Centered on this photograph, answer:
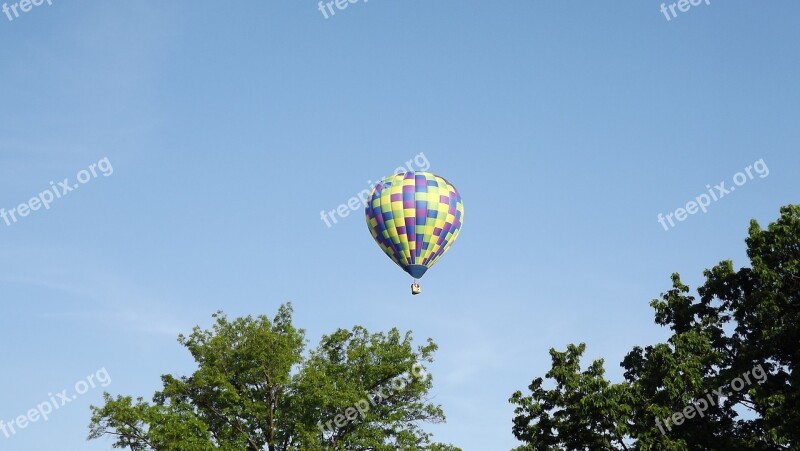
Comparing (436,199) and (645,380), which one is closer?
(645,380)

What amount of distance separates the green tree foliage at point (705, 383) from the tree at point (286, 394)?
1254cm

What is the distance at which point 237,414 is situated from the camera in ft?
150

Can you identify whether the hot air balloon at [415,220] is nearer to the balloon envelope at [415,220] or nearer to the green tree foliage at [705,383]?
the balloon envelope at [415,220]

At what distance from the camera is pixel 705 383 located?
3175cm

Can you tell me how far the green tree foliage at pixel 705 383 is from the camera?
30672 mm

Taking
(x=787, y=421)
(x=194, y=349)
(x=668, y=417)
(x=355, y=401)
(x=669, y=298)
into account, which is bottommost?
(x=787, y=421)

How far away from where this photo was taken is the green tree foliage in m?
30.7

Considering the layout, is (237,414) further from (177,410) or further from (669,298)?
(669,298)

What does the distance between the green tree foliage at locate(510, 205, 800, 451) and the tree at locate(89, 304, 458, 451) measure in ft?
41.1

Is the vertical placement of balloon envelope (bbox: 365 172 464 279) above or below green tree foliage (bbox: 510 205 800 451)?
above

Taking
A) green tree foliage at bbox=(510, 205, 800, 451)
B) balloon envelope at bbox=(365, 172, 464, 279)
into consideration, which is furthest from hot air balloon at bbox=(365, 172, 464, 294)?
green tree foliage at bbox=(510, 205, 800, 451)

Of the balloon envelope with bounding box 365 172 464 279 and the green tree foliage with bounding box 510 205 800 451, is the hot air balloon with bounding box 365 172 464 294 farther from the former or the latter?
the green tree foliage with bounding box 510 205 800 451

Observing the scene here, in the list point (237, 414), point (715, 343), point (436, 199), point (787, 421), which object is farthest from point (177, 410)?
point (787, 421)

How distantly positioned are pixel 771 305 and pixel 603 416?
23.3 feet
